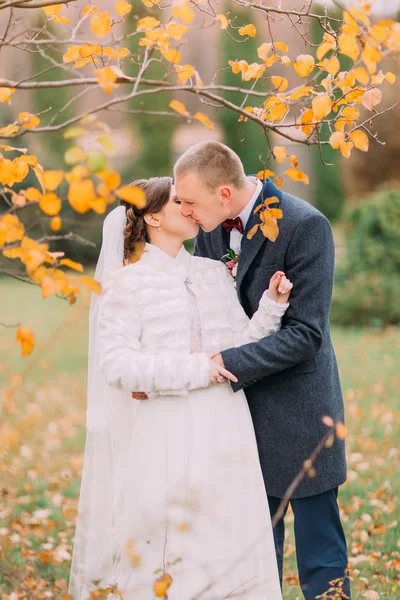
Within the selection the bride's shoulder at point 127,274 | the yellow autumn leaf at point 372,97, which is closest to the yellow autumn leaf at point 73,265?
the bride's shoulder at point 127,274

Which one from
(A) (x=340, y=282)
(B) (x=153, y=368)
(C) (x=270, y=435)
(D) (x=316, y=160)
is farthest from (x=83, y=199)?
(D) (x=316, y=160)

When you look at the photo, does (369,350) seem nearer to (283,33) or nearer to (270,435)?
(270,435)

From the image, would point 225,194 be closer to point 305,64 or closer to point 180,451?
point 305,64

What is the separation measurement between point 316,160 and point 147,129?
5.37m

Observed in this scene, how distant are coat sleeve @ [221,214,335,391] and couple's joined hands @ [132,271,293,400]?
28 mm

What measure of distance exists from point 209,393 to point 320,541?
2.51 feet

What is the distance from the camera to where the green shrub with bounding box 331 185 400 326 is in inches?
416

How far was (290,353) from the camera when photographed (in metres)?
2.71

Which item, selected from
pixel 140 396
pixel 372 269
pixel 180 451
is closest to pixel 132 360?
pixel 140 396

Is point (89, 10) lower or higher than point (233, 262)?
higher

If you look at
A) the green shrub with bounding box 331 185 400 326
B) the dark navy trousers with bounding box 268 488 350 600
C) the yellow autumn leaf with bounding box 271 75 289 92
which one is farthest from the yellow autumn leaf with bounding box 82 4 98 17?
the green shrub with bounding box 331 185 400 326

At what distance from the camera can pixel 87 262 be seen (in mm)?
18438

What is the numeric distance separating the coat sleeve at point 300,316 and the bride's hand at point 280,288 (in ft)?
0.19

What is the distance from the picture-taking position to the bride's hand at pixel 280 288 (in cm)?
269
